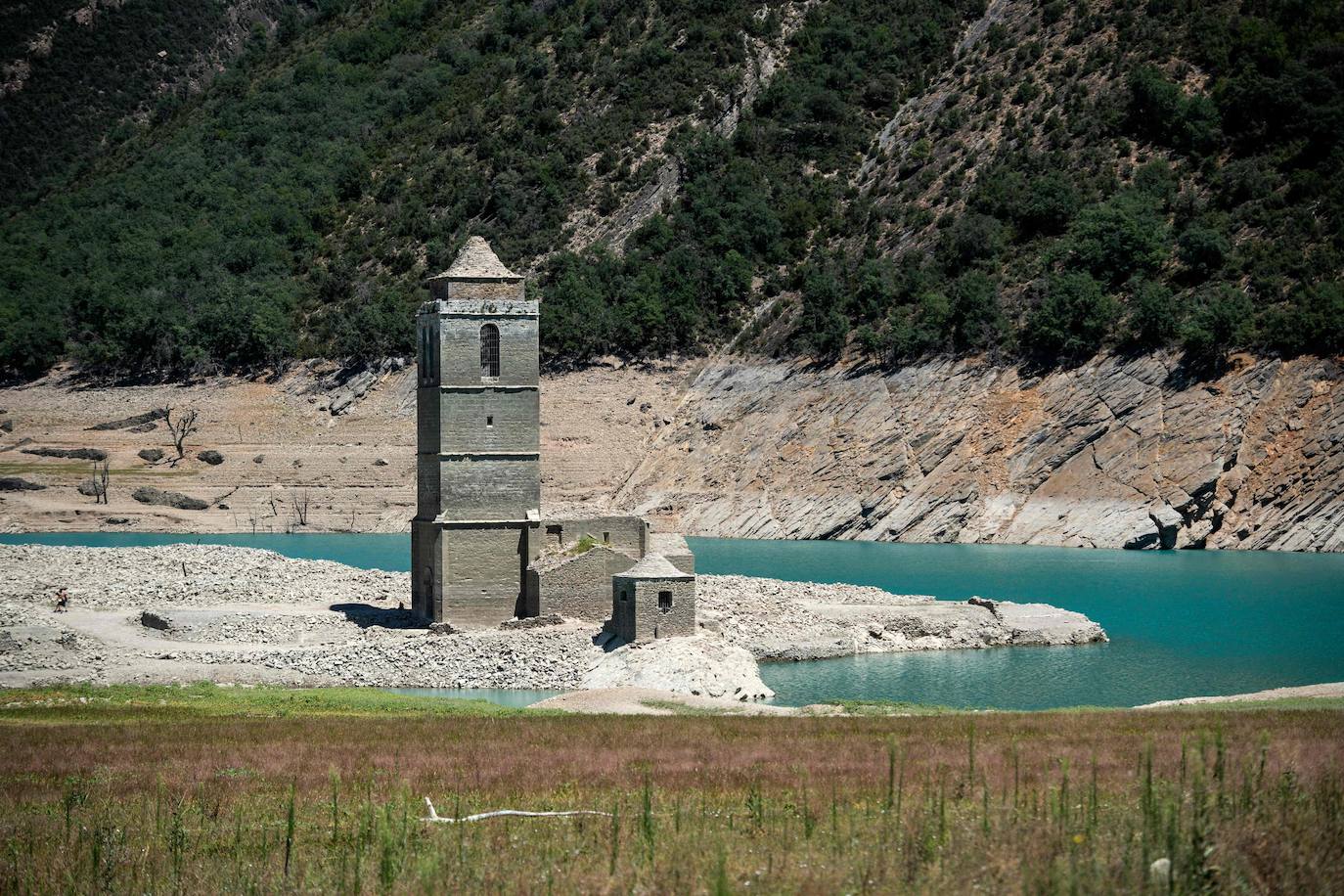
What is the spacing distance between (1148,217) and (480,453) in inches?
2049

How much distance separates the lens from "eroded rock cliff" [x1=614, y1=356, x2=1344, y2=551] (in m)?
72.5

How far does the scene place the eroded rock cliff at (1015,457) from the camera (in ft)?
238

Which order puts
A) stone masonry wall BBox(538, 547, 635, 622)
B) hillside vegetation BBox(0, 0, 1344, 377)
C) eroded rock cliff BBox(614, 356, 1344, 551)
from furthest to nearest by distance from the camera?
1. hillside vegetation BBox(0, 0, 1344, 377)
2. eroded rock cliff BBox(614, 356, 1344, 551)
3. stone masonry wall BBox(538, 547, 635, 622)

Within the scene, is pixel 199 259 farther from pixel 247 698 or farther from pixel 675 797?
pixel 675 797

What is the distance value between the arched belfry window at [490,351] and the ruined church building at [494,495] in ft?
0.08

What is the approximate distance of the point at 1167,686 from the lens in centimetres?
3975

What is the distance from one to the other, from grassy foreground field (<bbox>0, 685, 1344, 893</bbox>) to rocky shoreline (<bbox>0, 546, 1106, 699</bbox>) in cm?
871

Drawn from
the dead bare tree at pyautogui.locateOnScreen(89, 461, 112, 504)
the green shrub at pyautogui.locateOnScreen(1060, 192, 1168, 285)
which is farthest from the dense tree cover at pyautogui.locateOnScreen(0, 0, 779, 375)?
the green shrub at pyautogui.locateOnScreen(1060, 192, 1168, 285)

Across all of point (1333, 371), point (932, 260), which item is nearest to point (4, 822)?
point (1333, 371)

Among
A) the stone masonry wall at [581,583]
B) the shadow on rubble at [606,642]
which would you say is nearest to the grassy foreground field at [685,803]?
the shadow on rubble at [606,642]

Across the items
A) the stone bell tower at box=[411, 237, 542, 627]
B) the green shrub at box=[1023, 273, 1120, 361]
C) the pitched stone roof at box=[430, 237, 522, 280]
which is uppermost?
the green shrub at box=[1023, 273, 1120, 361]

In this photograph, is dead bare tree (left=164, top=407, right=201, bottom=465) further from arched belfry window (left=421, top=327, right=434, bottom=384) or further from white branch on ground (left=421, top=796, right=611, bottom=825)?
white branch on ground (left=421, top=796, right=611, bottom=825)

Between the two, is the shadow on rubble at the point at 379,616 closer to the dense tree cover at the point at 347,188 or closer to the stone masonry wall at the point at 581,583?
the stone masonry wall at the point at 581,583

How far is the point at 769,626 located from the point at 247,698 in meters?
16.0
